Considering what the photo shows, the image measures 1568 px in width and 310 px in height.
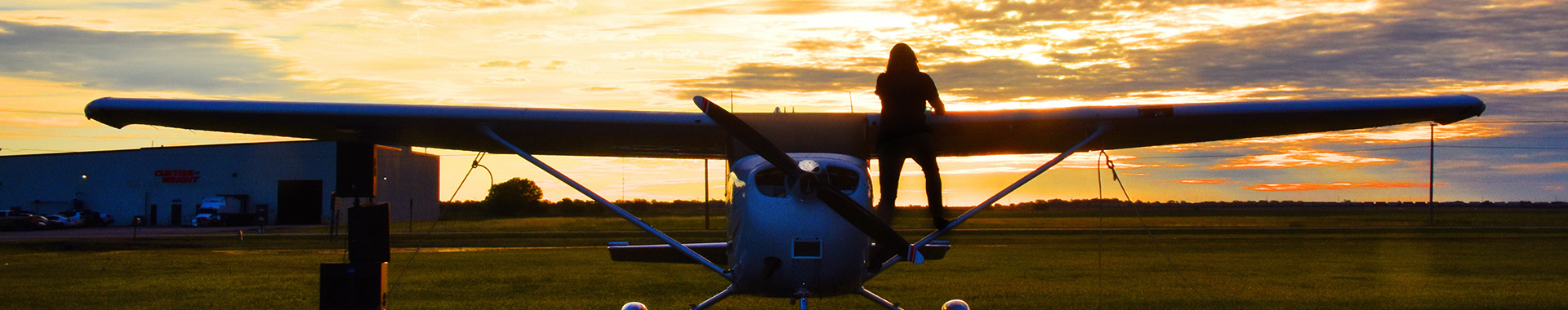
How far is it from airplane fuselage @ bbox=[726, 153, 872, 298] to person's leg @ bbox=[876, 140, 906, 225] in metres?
0.15

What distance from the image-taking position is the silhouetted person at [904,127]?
716 cm

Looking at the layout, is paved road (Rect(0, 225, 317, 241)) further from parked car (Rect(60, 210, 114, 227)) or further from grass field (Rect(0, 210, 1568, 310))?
grass field (Rect(0, 210, 1568, 310))

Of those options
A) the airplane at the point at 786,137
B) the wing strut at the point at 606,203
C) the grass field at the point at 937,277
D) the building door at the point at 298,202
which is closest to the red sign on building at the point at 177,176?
the building door at the point at 298,202

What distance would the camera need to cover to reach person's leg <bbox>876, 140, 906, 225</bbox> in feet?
24.1

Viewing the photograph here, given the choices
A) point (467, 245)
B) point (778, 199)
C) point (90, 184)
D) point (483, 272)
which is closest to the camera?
point (778, 199)

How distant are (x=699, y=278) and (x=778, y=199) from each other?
10.4 m

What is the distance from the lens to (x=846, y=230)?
22.6 feet

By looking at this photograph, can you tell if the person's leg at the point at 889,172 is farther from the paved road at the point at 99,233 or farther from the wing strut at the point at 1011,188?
the paved road at the point at 99,233

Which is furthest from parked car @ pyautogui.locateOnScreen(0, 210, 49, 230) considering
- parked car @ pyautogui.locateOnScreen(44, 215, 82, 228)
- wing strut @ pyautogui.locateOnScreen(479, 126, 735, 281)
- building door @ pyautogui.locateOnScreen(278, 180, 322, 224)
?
wing strut @ pyautogui.locateOnScreen(479, 126, 735, 281)

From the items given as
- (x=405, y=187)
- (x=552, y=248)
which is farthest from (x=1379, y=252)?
(x=405, y=187)

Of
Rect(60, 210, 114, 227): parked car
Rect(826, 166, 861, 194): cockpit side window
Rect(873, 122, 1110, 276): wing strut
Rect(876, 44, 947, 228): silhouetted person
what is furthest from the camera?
Rect(60, 210, 114, 227): parked car

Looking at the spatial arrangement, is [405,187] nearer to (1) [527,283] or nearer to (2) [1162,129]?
(1) [527,283]

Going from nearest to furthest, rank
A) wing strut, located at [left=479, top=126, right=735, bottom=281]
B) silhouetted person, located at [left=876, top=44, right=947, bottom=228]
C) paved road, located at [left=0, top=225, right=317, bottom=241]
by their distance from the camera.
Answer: silhouetted person, located at [left=876, top=44, right=947, bottom=228]
wing strut, located at [left=479, top=126, right=735, bottom=281]
paved road, located at [left=0, top=225, right=317, bottom=241]

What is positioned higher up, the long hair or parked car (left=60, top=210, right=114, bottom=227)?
the long hair
